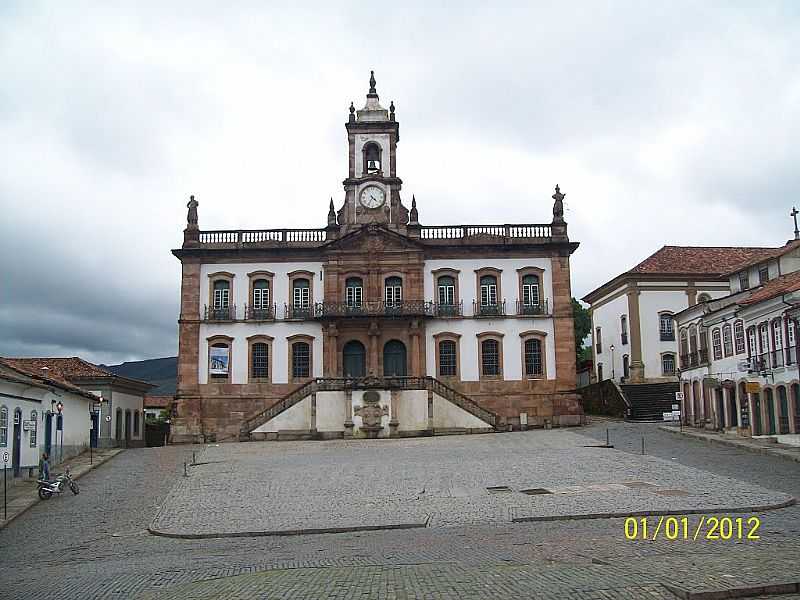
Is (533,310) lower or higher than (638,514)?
higher

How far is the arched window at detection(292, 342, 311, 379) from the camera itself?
43906mm

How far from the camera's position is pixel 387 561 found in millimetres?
12336

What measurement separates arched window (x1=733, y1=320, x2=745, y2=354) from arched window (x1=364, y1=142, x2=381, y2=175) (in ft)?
67.8

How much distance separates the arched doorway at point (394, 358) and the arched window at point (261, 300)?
20.4 feet

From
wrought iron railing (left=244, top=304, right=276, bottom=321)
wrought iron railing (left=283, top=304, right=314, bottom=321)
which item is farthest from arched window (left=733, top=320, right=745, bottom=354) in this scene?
wrought iron railing (left=244, top=304, right=276, bottom=321)

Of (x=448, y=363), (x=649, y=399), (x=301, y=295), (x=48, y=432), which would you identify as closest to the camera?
(x=48, y=432)

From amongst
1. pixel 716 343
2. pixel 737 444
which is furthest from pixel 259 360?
pixel 737 444

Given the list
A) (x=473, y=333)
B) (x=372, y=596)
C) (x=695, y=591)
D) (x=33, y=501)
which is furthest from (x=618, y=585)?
(x=473, y=333)

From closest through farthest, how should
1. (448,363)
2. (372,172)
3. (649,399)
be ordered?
(448,363)
(649,399)
(372,172)

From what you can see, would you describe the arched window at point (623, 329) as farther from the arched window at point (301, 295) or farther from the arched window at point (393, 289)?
the arched window at point (301, 295)

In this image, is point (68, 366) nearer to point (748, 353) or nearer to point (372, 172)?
point (372, 172)

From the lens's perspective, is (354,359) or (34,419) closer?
(34,419)

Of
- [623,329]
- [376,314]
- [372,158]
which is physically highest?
[372,158]

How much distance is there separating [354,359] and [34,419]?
63.2 ft
